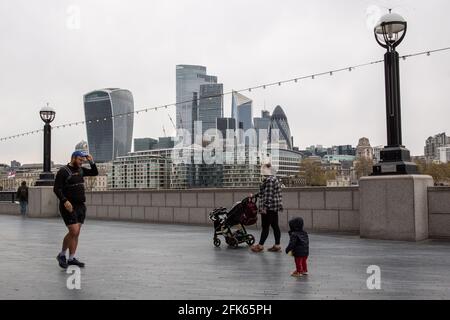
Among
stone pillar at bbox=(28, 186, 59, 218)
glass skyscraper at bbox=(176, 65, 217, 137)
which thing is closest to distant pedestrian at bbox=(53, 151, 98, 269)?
stone pillar at bbox=(28, 186, 59, 218)

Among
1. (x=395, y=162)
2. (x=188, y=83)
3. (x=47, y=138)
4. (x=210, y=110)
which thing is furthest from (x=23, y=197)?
(x=188, y=83)

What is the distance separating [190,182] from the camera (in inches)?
5330

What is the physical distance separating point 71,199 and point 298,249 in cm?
346

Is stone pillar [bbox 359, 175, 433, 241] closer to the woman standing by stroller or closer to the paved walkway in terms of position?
the paved walkway

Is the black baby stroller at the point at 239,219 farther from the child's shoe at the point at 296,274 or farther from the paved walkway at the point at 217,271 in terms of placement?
the child's shoe at the point at 296,274

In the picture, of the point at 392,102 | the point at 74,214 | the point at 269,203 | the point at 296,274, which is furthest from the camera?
the point at 392,102

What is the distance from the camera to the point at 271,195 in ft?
33.2

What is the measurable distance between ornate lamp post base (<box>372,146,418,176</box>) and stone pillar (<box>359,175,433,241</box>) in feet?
0.62

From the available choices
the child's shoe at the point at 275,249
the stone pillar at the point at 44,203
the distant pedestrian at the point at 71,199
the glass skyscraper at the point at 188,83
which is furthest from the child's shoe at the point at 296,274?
the glass skyscraper at the point at 188,83

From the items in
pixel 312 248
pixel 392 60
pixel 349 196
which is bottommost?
pixel 312 248

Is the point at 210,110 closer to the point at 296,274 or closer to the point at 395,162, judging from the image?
the point at 395,162
